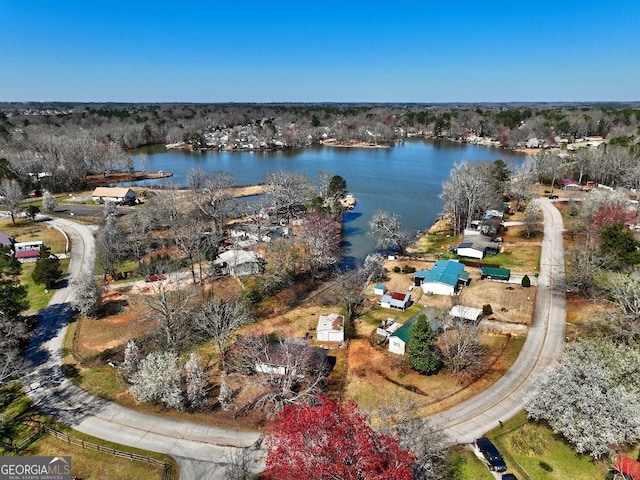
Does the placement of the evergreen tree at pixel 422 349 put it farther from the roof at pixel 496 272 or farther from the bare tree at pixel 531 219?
the bare tree at pixel 531 219

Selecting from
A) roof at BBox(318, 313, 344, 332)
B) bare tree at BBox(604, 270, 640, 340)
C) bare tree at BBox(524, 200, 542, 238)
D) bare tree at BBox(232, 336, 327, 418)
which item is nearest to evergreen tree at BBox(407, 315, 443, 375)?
bare tree at BBox(232, 336, 327, 418)

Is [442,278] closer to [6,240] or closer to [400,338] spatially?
[400,338]

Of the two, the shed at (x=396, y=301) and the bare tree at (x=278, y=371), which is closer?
the bare tree at (x=278, y=371)

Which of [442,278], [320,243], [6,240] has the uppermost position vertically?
→ [320,243]

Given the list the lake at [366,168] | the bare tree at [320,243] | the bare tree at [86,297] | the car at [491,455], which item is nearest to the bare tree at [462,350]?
the car at [491,455]

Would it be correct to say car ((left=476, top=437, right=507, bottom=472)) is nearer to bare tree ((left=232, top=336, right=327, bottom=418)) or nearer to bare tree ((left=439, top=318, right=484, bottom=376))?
bare tree ((left=439, top=318, right=484, bottom=376))

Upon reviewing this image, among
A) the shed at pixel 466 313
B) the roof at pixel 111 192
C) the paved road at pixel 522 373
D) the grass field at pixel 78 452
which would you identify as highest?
the roof at pixel 111 192

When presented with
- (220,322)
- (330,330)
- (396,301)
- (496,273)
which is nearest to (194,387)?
(220,322)

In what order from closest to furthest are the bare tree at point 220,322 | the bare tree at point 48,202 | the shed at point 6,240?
the bare tree at point 220,322 → the shed at point 6,240 → the bare tree at point 48,202
